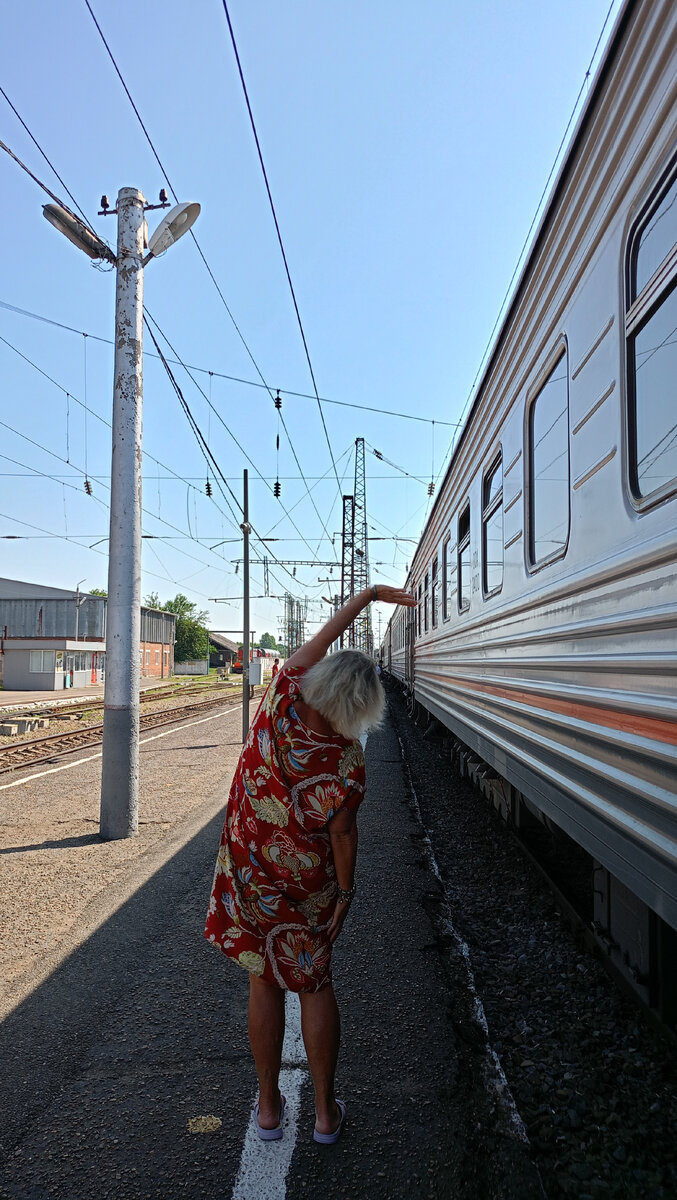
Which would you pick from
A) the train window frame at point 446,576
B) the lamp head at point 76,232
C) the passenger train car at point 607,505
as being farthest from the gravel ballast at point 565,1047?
the lamp head at point 76,232

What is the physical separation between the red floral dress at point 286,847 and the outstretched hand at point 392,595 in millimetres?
Answer: 532

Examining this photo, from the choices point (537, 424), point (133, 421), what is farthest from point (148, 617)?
point (537, 424)

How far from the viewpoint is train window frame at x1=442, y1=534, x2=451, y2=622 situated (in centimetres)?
794

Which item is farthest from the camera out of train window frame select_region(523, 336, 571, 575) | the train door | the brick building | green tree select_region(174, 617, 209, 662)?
green tree select_region(174, 617, 209, 662)

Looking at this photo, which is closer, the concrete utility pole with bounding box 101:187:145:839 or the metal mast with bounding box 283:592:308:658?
the concrete utility pole with bounding box 101:187:145:839

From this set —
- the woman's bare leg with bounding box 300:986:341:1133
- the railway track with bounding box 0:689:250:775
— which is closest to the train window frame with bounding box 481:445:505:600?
the woman's bare leg with bounding box 300:986:341:1133

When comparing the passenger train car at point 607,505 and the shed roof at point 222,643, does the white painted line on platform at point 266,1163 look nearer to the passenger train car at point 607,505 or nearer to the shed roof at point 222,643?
the passenger train car at point 607,505

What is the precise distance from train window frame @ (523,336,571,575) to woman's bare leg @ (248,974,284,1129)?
1.91 meters

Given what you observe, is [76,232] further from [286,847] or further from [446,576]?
[286,847]

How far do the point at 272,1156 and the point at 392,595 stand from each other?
184 cm

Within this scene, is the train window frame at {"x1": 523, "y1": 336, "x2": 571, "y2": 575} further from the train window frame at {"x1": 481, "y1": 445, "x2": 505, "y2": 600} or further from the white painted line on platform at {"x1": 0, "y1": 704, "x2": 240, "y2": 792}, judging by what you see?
the white painted line on platform at {"x1": 0, "y1": 704, "x2": 240, "y2": 792}

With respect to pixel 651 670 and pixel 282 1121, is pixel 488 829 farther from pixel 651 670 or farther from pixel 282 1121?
pixel 651 670

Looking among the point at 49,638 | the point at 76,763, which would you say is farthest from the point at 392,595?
the point at 49,638

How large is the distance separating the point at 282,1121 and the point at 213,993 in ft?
3.44
